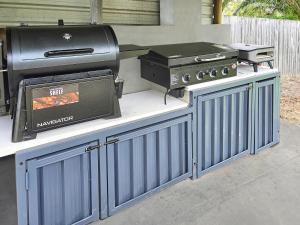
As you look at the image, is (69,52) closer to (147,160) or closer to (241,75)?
(147,160)

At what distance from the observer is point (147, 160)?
2682 millimetres

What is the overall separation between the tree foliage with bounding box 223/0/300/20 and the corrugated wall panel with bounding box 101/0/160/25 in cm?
862

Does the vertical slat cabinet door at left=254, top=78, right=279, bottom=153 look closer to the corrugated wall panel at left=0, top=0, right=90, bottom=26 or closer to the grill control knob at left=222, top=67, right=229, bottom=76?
the grill control knob at left=222, top=67, right=229, bottom=76

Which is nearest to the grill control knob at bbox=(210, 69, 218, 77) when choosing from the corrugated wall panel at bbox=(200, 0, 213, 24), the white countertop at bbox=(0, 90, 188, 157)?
the white countertop at bbox=(0, 90, 188, 157)

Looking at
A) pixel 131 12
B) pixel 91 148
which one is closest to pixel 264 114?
pixel 131 12

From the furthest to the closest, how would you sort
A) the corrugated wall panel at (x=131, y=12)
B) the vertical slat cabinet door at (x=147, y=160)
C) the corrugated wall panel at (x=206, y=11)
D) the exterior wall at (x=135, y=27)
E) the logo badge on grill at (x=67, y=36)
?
the corrugated wall panel at (x=206, y=11), the corrugated wall panel at (x=131, y=12), the exterior wall at (x=135, y=27), the vertical slat cabinet door at (x=147, y=160), the logo badge on grill at (x=67, y=36)

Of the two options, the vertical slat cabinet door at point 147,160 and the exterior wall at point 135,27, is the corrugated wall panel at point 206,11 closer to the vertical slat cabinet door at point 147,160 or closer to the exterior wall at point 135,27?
the exterior wall at point 135,27

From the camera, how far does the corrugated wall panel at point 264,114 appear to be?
11.6 ft

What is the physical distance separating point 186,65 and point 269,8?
34.5 ft

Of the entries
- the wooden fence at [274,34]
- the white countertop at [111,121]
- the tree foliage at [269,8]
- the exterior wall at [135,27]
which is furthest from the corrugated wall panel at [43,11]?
the tree foliage at [269,8]

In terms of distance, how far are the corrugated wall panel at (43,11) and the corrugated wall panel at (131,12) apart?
0.21 metres

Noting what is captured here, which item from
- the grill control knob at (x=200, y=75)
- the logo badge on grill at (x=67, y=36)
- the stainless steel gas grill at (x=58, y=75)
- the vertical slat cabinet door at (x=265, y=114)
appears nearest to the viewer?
the stainless steel gas grill at (x=58, y=75)

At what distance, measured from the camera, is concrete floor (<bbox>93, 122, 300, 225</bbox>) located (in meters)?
2.57

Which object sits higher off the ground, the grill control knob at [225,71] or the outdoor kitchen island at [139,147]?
the grill control knob at [225,71]
